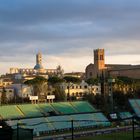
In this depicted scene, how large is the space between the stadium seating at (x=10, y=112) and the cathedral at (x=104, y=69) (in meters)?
104

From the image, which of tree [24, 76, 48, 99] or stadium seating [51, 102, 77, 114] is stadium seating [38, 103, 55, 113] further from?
tree [24, 76, 48, 99]

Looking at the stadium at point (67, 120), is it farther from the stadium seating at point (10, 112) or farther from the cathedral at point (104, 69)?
the cathedral at point (104, 69)

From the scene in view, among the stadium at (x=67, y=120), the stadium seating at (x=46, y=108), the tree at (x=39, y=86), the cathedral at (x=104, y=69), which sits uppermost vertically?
the cathedral at (x=104, y=69)

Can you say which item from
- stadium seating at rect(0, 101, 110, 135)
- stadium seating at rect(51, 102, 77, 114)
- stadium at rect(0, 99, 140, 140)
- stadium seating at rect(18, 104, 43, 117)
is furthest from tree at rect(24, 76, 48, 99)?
stadium seating at rect(18, 104, 43, 117)

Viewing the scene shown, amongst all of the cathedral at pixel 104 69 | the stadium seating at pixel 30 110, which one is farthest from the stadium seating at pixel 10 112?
the cathedral at pixel 104 69

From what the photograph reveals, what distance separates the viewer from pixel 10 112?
47.4m

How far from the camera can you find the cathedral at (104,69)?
497 ft

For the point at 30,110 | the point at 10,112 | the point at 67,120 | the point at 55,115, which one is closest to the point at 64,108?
the point at 30,110

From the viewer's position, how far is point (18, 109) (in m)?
49.1

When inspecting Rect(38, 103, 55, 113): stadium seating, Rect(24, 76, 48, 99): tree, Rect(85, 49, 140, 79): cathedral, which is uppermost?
Rect(85, 49, 140, 79): cathedral

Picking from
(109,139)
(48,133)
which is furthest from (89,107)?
(109,139)

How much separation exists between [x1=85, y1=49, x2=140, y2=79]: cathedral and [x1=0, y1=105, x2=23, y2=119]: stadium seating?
103746mm

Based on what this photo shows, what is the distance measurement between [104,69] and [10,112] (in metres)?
112

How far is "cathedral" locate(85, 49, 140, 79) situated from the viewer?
5958 inches
